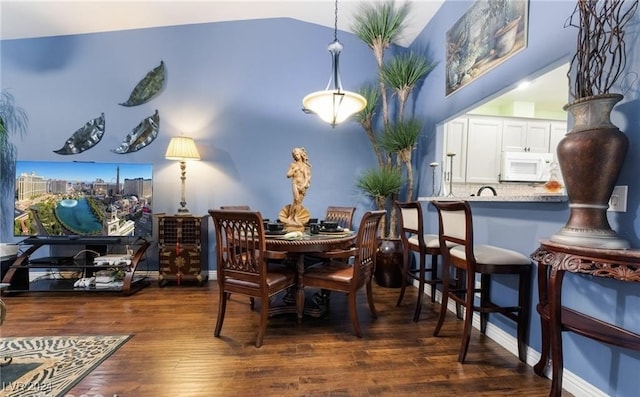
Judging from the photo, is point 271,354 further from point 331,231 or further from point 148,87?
point 148,87

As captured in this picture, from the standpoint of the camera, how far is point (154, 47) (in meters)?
3.57

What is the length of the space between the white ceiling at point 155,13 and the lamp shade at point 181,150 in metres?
1.53

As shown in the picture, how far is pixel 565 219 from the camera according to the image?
64.0 inches

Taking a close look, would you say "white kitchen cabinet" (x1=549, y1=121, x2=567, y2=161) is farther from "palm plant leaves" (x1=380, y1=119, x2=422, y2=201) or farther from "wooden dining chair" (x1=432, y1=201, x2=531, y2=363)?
"wooden dining chair" (x1=432, y1=201, x2=531, y2=363)

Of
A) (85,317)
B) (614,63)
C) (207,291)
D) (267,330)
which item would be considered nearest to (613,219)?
(614,63)

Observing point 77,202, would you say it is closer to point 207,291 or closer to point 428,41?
point 207,291

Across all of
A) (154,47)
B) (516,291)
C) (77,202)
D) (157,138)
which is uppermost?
(154,47)

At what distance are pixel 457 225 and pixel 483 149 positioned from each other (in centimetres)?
279

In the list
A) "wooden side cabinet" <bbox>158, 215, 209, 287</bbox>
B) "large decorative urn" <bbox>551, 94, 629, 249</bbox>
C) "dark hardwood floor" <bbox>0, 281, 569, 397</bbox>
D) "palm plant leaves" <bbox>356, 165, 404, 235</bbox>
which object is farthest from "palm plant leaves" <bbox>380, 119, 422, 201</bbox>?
"wooden side cabinet" <bbox>158, 215, 209, 287</bbox>

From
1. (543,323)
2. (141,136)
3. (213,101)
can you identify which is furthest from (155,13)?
(543,323)

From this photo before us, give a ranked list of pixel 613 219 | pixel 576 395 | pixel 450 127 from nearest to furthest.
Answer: pixel 613 219, pixel 576 395, pixel 450 127

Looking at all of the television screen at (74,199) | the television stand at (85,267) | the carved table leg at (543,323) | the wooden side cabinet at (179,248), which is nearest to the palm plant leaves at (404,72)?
the carved table leg at (543,323)

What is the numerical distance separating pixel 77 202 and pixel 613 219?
15.0 feet

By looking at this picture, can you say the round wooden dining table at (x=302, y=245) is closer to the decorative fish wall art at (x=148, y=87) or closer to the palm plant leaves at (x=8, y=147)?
the decorative fish wall art at (x=148, y=87)
